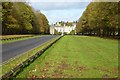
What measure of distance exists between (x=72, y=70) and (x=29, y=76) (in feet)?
10.0

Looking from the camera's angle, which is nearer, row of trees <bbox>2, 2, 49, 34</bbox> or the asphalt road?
the asphalt road

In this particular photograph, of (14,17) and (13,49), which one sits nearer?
(13,49)

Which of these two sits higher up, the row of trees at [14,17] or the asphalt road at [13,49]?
the row of trees at [14,17]

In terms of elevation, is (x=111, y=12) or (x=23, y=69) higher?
(x=111, y=12)

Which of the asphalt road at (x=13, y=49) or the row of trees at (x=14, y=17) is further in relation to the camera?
the row of trees at (x=14, y=17)

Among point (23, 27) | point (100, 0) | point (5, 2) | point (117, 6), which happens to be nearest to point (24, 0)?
point (23, 27)

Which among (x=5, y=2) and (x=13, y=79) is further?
(x=5, y=2)

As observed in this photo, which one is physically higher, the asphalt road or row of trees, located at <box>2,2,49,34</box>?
row of trees, located at <box>2,2,49,34</box>

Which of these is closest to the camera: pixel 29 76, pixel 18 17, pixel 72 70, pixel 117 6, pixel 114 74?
pixel 29 76

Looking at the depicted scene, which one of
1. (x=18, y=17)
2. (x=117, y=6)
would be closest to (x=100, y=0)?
(x=117, y=6)

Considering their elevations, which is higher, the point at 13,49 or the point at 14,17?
the point at 14,17

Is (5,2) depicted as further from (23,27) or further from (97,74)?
(97,74)

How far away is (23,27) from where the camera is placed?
11994 centimetres

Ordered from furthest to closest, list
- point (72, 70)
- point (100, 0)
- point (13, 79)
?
point (100, 0), point (72, 70), point (13, 79)
